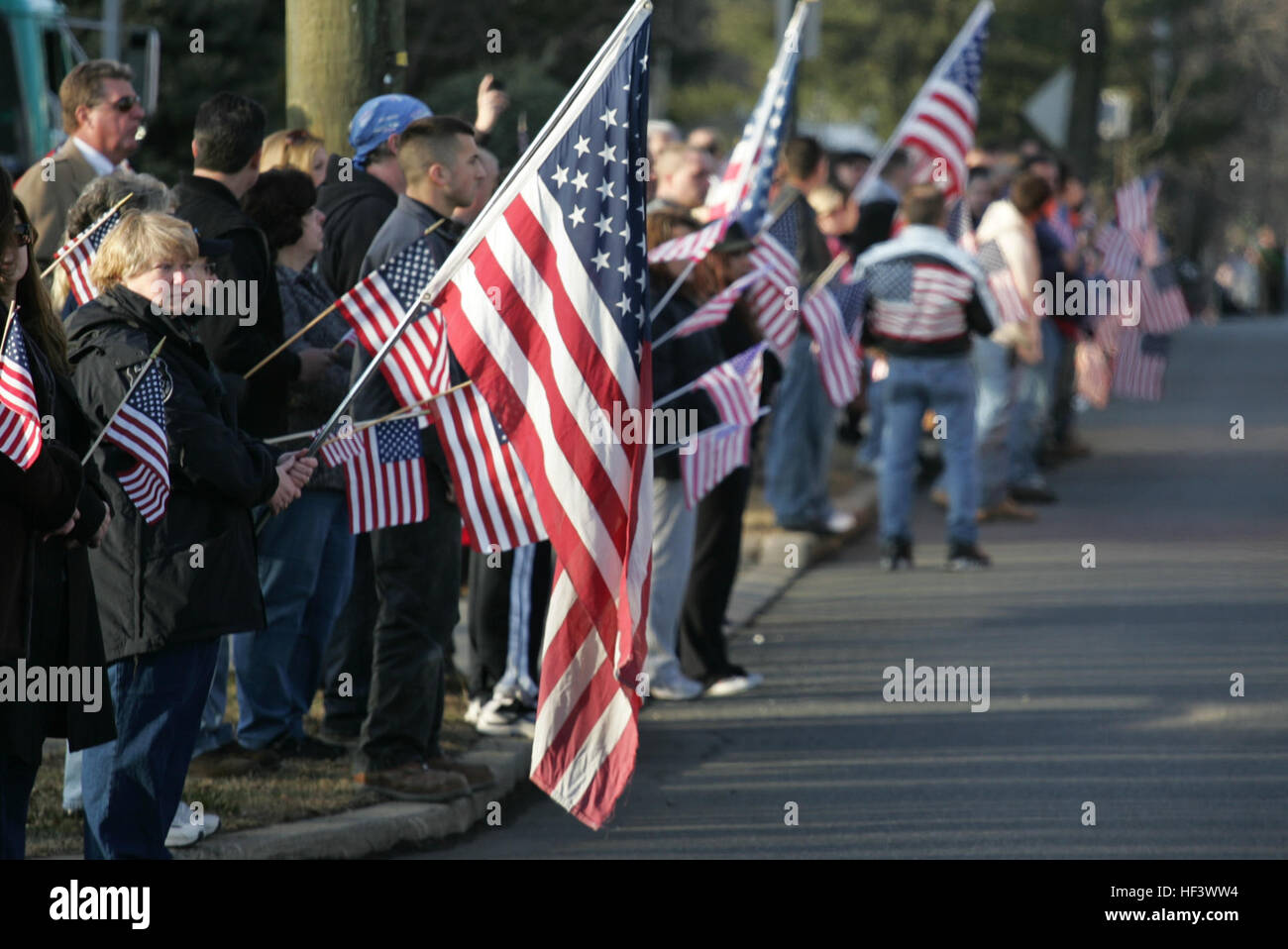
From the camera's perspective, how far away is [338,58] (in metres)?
7.99

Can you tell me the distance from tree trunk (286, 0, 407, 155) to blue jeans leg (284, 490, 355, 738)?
5.72 ft

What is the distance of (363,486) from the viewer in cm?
648

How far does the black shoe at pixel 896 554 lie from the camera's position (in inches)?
472

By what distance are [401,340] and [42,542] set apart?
162 cm

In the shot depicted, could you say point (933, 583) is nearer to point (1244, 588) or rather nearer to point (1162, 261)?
point (1244, 588)

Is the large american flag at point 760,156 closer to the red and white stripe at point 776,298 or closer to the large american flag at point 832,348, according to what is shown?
the red and white stripe at point 776,298

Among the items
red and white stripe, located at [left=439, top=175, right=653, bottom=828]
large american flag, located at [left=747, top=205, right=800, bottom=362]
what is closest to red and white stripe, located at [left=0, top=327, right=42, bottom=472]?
red and white stripe, located at [left=439, top=175, right=653, bottom=828]

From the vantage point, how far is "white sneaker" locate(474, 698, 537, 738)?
7.64 m

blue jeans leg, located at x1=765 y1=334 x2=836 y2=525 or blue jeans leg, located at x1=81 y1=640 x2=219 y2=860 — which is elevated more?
blue jeans leg, located at x1=765 y1=334 x2=836 y2=525

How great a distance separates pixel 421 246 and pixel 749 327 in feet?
9.62

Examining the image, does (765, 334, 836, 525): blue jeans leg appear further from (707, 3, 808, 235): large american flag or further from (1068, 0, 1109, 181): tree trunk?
(1068, 0, 1109, 181): tree trunk

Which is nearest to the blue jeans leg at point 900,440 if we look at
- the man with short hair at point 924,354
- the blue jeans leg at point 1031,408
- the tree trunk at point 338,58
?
the man with short hair at point 924,354

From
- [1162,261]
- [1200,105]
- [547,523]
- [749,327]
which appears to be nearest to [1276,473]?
[1162,261]

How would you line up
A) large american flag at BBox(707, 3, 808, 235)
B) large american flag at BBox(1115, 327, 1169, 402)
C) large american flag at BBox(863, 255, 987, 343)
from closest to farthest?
large american flag at BBox(707, 3, 808, 235) < large american flag at BBox(863, 255, 987, 343) < large american flag at BBox(1115, 327, 1169, 402)
